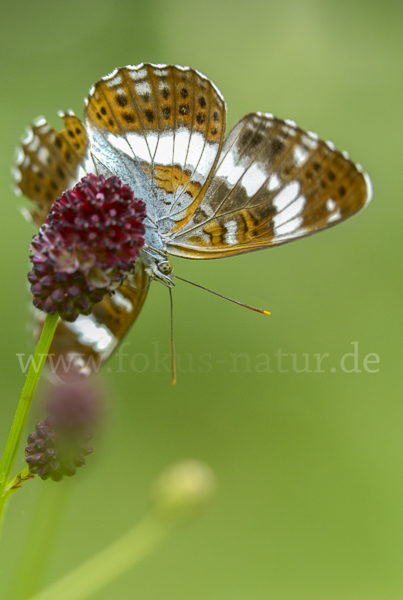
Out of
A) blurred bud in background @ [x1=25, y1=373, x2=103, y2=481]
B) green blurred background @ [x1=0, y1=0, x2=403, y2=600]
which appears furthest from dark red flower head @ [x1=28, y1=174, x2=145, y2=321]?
green blurred background @ [x1=0, y1=0, x2=403, y2=600]

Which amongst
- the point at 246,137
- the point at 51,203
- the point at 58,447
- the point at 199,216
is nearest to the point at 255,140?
A: the point at 246,137

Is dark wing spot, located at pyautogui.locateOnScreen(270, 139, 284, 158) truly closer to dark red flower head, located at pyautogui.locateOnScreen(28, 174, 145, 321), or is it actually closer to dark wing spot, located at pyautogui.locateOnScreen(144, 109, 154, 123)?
dark wing spot, located at pyautogui.locateOnScreen(144, 109, 154, 123)

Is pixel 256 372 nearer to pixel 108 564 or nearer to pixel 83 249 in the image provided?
pixel 108 564

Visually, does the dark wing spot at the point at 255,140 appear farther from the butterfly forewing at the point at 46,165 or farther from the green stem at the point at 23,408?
the green stem at the point at 23,408

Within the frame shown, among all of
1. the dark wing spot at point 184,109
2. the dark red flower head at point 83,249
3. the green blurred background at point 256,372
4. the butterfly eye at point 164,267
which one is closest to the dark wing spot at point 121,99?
the dark wing spot at point 184,109

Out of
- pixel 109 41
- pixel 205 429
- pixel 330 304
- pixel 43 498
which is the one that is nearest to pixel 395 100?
pixel 330 304

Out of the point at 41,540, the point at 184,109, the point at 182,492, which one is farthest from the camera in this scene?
the point at 182,492
